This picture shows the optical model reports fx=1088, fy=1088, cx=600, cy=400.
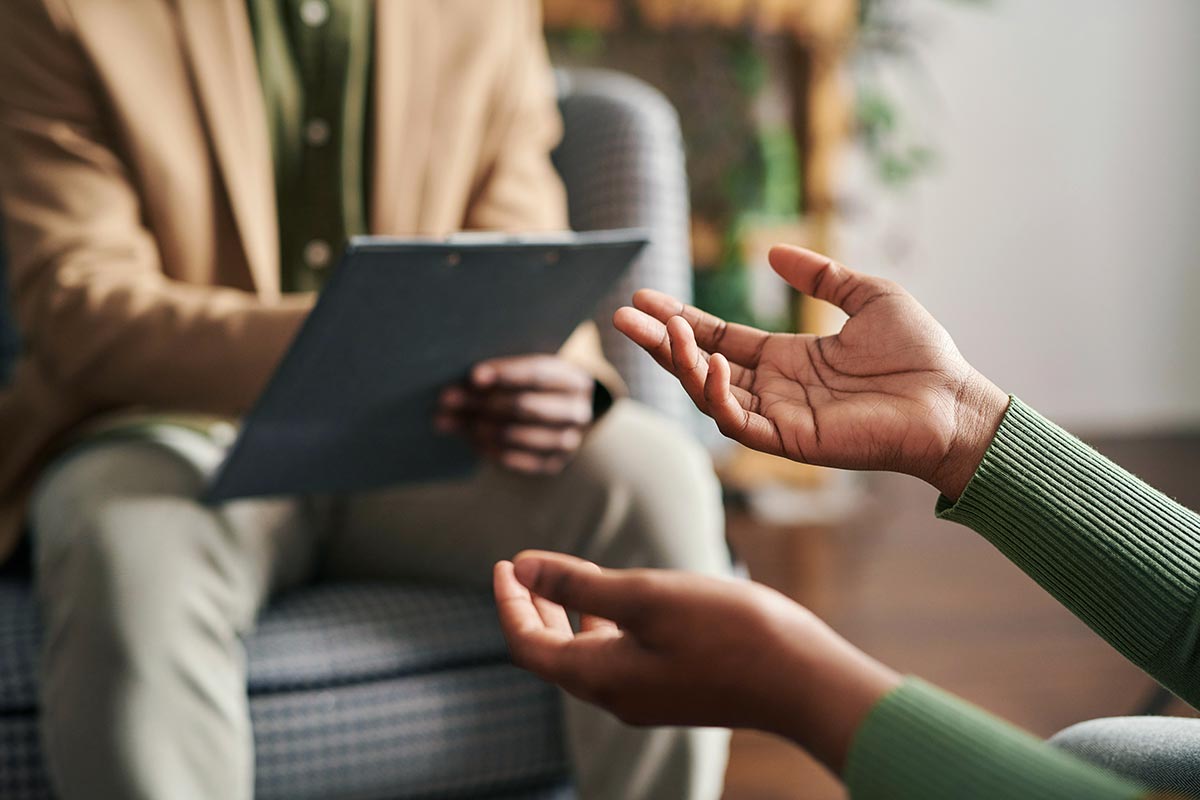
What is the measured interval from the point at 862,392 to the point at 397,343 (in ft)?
1.14

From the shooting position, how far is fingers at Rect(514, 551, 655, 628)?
0.43 meters

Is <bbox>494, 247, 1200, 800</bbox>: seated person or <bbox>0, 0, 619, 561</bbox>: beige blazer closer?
<bbox>494, 247, 1200, 800</bbox>: seated person

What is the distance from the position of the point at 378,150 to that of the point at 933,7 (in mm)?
2553

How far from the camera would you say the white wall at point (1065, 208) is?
3223 millimetres

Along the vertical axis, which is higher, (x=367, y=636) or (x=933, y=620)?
(x=367, y=636)

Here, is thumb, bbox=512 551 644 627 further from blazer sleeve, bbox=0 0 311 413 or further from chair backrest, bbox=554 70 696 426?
chair backrest, bbox=554 70 696 426

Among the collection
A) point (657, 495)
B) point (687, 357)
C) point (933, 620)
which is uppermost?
point (687, 357)

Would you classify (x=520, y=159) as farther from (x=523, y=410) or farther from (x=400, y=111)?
(x=523, y=410)

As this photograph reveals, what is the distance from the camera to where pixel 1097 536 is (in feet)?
1.86

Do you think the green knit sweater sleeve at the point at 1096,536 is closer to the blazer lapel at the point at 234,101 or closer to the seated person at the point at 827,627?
the seated person at the point at 827,627

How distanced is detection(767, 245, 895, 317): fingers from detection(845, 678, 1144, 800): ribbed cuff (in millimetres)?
269

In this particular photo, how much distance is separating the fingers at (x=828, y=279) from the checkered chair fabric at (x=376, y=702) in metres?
0.42

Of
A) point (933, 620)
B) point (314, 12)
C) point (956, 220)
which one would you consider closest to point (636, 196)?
point (314, 12)

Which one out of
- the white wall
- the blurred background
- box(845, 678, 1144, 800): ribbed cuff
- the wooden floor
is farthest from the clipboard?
the white wall
